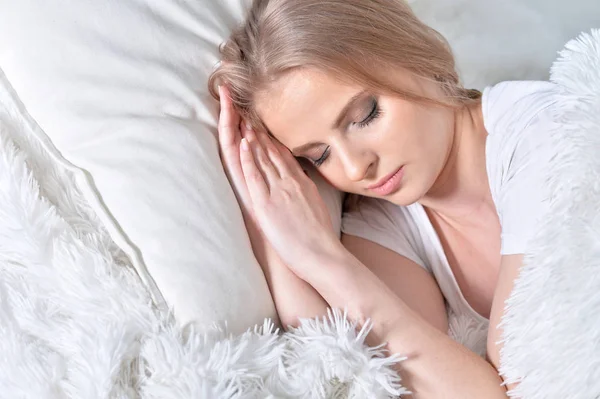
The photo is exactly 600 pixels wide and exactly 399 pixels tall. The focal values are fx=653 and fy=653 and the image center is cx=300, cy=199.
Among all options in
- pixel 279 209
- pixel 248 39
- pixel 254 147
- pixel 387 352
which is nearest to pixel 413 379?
pixel 387 352

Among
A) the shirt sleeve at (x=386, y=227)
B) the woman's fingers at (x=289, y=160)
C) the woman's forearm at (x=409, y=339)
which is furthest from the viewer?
the shirt sleeve at (x=386, y=227)

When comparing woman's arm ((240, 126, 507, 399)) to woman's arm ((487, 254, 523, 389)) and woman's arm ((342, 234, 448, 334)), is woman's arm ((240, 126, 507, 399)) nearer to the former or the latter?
woman's arm ((487, 254, 523, 389))

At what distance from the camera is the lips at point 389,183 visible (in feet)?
3.53

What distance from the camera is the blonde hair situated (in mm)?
1023

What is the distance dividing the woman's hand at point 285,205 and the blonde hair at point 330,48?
0.07 m

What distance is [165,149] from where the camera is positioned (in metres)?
0.97

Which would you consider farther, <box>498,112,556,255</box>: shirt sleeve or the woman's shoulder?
the woman's shoulder

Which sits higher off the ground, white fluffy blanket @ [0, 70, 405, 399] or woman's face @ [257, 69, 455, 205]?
woman's face @ [257, 69, 455, 205]

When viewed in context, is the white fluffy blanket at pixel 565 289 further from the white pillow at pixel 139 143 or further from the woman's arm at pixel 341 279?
the white pillow at pixel 139 143

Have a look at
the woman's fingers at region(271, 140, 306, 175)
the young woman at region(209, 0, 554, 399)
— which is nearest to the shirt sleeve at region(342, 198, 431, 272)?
the young woman at region(209, 0, 554, 399)

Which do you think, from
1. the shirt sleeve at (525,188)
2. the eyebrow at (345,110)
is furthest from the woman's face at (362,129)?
the shirt sleeve at (525,188)

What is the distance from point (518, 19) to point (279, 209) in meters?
0.85

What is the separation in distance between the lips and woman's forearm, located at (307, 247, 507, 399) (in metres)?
0.15

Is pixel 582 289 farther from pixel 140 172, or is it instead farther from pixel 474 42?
pixel 474 42
